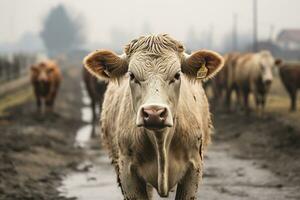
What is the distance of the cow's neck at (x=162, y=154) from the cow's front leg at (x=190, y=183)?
1.07 feet

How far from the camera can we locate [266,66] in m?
21.2

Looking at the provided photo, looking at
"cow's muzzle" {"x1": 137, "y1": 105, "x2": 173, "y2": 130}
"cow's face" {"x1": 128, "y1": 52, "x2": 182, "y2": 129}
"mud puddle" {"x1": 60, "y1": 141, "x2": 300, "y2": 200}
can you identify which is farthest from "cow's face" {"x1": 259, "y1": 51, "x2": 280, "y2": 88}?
→ "cow's muzzle" {"x1": 137, "y1": 105, "x2": 173, "y2": 130}

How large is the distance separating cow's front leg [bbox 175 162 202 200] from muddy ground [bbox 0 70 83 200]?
12.5ft

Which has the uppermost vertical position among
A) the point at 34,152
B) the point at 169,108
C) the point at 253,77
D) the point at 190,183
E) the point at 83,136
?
the point at 169,108

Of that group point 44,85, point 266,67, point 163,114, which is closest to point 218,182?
point 163,114

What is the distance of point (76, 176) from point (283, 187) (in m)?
3.75

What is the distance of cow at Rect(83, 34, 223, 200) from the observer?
5.55m

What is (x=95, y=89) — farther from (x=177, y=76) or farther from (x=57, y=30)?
(x=57, y=30)

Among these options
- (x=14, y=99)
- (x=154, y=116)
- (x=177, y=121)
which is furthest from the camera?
(x=14, y=99)

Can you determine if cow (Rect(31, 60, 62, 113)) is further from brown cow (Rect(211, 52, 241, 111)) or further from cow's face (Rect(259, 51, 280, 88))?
cow's face (Rect(259, 51, 280, 88))

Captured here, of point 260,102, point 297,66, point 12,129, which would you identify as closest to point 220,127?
point 260,102

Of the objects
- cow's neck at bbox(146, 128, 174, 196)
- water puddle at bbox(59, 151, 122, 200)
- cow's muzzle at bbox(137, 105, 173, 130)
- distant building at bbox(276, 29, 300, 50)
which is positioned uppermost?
cow's muzzle at bbox(137, 105, 173, 130)

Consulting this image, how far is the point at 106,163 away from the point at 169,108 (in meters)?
8.13

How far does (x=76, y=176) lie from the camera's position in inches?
467
